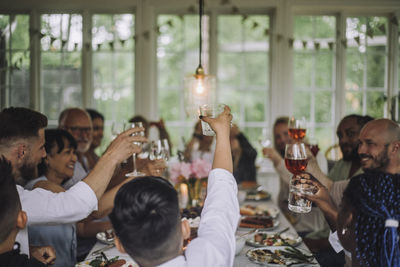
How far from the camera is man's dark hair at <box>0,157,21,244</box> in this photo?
1163mm

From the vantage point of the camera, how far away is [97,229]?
2510 mm

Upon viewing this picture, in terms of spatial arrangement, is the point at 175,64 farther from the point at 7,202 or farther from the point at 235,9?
the point at 7,202

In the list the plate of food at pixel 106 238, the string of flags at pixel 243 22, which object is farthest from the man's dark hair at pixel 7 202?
the string of flags at pixel 243 22

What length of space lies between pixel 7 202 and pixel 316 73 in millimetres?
4210

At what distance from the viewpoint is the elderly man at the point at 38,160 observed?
1.49 m

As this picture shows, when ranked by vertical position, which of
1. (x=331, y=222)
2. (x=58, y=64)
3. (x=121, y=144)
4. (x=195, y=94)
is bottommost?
(x=331, y=222)

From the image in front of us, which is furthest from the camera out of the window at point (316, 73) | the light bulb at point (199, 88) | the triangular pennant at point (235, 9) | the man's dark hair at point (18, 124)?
the window at point (316, 73)

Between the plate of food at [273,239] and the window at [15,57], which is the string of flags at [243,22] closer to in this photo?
the window at [15,57]

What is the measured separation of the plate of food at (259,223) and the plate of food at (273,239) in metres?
0.14

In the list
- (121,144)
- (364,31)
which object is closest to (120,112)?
(364,31)

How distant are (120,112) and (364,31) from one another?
2927mm

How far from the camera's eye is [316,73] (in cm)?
483

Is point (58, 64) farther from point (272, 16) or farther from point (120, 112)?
point (272, 16)

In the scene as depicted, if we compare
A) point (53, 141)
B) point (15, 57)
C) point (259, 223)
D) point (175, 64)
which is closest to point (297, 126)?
point (259, 223)
